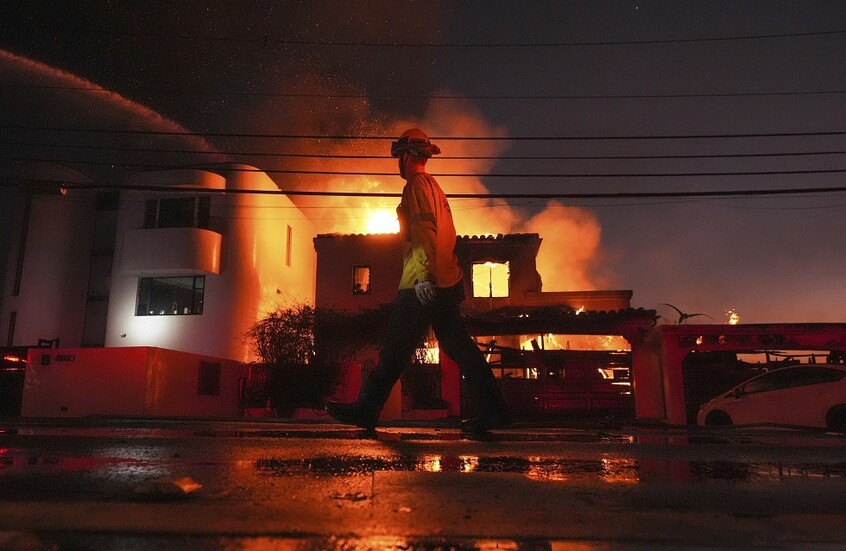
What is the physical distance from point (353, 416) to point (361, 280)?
22.6 metres

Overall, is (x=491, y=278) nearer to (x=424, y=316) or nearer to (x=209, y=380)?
(x=209, y=380)

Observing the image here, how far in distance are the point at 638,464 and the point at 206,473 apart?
5.69ft

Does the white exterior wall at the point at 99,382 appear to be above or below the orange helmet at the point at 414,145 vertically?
below

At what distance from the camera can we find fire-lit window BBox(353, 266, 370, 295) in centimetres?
2612

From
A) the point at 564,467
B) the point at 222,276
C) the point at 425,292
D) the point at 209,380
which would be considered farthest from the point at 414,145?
the point at 222,276

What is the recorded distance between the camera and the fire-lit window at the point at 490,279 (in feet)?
84.0

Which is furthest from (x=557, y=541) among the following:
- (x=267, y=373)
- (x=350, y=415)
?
(x=267, y=373)

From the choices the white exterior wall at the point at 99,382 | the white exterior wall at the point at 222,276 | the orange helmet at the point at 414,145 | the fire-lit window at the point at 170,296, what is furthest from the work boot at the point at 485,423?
the fire-lit window at the point at 170,296

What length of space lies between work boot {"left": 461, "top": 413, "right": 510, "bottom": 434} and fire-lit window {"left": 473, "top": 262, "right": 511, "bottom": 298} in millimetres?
21591

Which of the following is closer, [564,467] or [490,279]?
[564,467]

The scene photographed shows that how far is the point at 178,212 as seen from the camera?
2475 cm

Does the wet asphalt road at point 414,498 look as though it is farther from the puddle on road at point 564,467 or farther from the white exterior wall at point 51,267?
the white exterior wall at point 51,267

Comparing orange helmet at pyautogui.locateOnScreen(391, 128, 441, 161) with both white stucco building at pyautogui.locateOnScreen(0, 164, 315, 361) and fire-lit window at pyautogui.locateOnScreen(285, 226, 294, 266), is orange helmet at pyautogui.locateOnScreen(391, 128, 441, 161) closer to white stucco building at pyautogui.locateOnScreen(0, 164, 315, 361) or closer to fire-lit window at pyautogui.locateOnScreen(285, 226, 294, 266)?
white stucco building at pyautogui.locateOnScreen(0, 164, 315, 361)

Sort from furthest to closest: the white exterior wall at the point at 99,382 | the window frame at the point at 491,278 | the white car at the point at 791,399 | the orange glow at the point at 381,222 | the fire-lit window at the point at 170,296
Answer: the orange glow at the point at 381,222
the window frame at the point at 491,278
the fire-lit window at the point at 170,296
the white exterior wall at the point at 99,382
the white car at the point at 791,399
